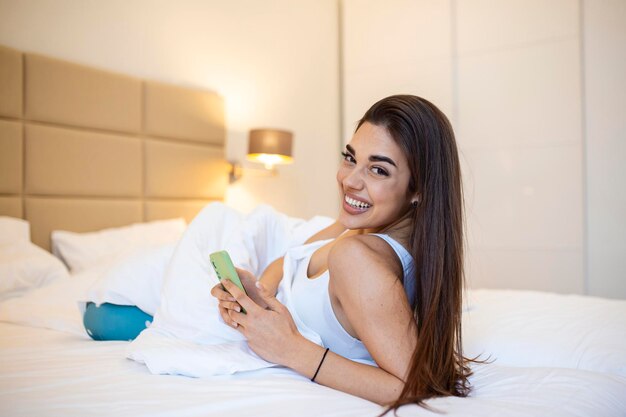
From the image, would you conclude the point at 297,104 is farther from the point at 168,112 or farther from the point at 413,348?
the point at 413,348

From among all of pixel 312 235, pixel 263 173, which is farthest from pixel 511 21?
pixel 312 235

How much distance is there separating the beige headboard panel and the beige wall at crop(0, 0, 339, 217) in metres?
0.15

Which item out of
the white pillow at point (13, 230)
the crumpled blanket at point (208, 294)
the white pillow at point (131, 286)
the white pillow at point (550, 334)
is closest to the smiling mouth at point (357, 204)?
the crumpled blanket at point (208, 294)

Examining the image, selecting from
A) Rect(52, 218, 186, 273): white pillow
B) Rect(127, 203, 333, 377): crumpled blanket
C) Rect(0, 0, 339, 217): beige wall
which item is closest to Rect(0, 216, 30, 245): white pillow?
Rect(52, 218, 186, 273): white pillow

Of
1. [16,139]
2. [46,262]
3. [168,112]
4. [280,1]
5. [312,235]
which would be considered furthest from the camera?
[280,1]

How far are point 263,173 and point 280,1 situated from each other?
1.35 metres

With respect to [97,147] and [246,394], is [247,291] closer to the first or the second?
[246,394]

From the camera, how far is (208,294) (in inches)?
57.4

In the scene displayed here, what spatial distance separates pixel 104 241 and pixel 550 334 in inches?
82.3

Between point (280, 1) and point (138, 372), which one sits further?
point (280, 1)

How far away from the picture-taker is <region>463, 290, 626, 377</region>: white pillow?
145 cm

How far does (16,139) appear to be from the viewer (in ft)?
8.16

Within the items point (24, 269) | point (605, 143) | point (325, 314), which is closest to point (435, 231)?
point (325, 314)

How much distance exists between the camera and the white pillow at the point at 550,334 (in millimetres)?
1446
